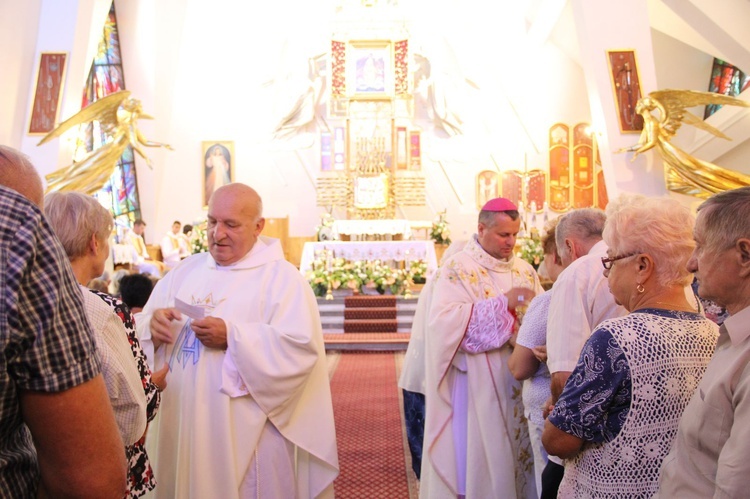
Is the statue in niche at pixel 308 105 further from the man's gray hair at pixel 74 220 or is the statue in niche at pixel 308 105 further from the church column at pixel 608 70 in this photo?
the man's gray hair at pixel 74 220

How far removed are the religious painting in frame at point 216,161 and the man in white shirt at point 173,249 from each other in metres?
2.32

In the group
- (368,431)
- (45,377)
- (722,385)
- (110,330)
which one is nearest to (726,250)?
(722,385)

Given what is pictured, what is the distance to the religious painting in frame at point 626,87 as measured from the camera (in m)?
10.7

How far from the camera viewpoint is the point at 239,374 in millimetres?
2615

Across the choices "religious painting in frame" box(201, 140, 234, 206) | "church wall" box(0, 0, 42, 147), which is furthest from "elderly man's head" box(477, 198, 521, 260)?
"religious painting in frame" box(201, 140, 234, 206)

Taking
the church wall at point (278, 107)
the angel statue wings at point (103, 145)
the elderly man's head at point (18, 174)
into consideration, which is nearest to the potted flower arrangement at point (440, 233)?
the church wall at point (278, 107)

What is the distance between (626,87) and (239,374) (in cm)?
992

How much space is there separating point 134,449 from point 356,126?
13.6m

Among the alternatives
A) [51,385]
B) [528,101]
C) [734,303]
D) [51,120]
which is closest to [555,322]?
[734,303]

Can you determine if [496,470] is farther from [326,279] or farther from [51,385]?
[326,279]

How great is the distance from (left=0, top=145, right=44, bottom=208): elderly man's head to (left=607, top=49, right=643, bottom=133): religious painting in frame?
10629 mm

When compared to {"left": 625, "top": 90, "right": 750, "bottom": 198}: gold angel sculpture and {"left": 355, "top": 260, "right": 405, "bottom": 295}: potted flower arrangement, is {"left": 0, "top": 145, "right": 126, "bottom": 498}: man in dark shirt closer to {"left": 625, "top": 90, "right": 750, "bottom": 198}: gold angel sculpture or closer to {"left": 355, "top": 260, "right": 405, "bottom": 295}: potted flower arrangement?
{"left": 355, "top": 260, "right": 405, "bottom": 295}: potted flower arrangement

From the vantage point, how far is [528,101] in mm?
15727

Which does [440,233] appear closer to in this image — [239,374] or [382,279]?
[382,279]
